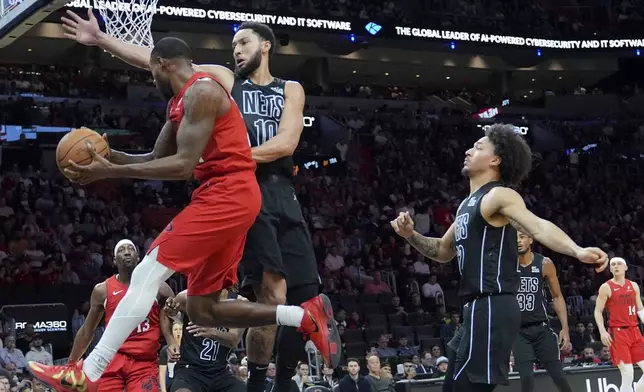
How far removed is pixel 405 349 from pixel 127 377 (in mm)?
9540

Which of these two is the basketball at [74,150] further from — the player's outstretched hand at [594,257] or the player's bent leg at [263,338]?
the player's outstretched hand at [594,257]

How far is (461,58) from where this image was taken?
31906mm

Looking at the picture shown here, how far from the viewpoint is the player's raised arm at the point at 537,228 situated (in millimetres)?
4871

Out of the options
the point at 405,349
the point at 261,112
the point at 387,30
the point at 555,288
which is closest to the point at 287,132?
the point at 261,112

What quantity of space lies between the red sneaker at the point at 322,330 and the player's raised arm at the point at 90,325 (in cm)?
281

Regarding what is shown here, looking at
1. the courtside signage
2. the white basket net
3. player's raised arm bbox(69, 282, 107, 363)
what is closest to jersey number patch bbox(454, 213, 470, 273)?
the white basket net

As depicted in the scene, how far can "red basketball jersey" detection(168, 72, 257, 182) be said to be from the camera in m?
4.98

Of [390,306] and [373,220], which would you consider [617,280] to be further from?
[373,220]

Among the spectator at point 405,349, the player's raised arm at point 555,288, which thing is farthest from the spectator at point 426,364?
the player's raised arm at point 555,288

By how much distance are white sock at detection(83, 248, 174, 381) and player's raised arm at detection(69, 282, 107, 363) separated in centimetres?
243

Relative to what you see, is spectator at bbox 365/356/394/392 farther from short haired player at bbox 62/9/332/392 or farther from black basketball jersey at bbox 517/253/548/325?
short haired player at bbox 62/9/332/392

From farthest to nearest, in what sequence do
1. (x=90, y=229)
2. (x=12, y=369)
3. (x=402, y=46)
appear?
1. (x=402, y=46)
2. (x=90, y=229)
3. (x=12, y=369)

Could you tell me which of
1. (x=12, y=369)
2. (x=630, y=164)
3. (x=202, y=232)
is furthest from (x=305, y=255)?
(x=630, y=164)

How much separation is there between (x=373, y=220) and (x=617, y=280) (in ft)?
35.4
